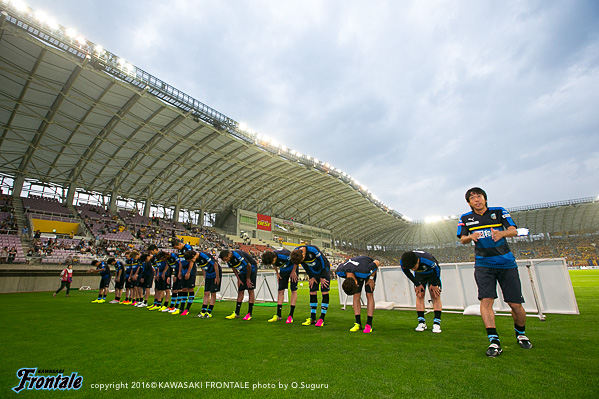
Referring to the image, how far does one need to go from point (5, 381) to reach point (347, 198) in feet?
159

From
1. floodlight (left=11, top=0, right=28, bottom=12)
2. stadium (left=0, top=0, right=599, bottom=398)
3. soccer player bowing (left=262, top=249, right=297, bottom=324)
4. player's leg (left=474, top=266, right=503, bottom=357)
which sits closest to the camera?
stadium (left=0, top=0, right=599, bottom=398)

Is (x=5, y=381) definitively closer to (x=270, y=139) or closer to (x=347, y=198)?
(x=270, y=139)

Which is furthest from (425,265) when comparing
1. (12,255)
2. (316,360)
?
(12,255)

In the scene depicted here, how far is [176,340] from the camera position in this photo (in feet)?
15.0

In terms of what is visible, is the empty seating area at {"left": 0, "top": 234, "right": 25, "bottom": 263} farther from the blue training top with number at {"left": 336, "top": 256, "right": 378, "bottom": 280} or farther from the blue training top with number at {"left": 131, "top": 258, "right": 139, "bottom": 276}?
the blue training top with number at {"left": 336, "top": 256, "right": 378, "bottom": 280}

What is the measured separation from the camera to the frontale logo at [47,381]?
266 centimetres

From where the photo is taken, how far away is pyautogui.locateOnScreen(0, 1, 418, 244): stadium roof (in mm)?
18344

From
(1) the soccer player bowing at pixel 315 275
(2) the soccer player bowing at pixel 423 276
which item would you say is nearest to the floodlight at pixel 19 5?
(1) the soccer player bowing at pixel 315 275

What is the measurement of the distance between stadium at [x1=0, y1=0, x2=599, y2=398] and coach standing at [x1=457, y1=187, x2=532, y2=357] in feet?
1.45

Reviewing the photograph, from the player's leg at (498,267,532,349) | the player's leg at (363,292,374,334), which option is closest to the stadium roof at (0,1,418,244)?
the player's leg at (363,292,374,334)

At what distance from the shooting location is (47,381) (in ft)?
9.36

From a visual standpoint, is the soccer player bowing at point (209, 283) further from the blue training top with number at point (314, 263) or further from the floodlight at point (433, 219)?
the floodlight at point (433, 219)

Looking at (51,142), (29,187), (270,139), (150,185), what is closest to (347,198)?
(270,139)

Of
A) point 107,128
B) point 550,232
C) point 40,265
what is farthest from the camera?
point 550,232
